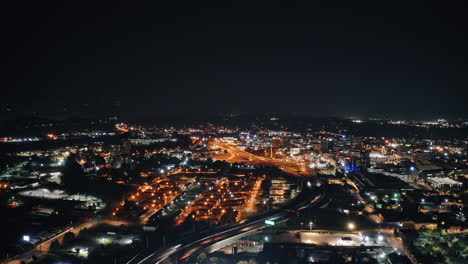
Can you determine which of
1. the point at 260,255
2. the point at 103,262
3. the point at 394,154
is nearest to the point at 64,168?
the point at 103,262

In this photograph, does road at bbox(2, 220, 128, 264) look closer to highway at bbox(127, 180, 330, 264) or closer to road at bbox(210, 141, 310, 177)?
highway at bbox(127, 180, 330, 264)

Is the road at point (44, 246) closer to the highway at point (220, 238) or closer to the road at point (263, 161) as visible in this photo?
the highway at point (220, 238)

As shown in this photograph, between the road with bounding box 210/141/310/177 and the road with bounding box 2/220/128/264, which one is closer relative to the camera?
the road with bounding box 2/220/128/264

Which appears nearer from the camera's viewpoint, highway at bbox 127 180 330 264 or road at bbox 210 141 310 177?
highway at bbox 127 180 330 264

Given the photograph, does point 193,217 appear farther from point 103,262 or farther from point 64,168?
point 64,168

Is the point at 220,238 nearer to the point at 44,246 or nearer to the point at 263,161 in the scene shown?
the point at 44,246

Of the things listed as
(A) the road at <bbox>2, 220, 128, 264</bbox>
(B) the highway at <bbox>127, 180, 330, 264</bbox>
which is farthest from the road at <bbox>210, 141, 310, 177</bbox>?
(A) the road at <bbox>2, 220, 128, 264</bbox>

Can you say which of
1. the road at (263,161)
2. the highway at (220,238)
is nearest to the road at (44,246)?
the highway at (220,238)

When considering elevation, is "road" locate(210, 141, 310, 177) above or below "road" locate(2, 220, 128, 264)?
above

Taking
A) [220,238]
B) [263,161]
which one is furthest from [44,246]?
[263,161]
